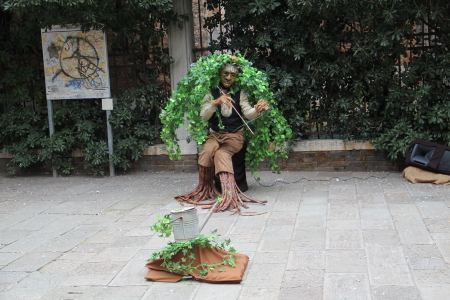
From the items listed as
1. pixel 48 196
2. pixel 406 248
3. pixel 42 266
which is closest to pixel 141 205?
pixel 48 196

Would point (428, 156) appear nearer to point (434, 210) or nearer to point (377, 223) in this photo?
point (434, 210)

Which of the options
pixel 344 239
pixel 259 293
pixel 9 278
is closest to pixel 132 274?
pixel 9 278

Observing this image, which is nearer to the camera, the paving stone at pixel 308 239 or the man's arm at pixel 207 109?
the paving stone at pixel 308 239

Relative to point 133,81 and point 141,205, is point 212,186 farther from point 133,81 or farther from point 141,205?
point 133,81

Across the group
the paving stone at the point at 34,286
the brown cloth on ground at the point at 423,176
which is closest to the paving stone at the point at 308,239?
the paving stone at the point at 34,286

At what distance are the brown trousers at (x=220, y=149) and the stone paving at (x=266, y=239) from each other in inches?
25.3

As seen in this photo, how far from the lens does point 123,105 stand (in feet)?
31.4

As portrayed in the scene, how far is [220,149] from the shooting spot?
7258 mm

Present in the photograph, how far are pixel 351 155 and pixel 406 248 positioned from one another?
398cm

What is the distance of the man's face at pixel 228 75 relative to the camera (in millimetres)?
7141

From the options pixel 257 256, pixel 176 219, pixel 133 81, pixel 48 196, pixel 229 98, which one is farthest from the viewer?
pixel 133 81

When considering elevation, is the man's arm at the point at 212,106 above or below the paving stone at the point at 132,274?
above

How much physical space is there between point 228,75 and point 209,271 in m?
3.18

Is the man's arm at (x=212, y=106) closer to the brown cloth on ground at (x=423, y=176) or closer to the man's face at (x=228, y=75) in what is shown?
the man's face at (x=228, y=75)
